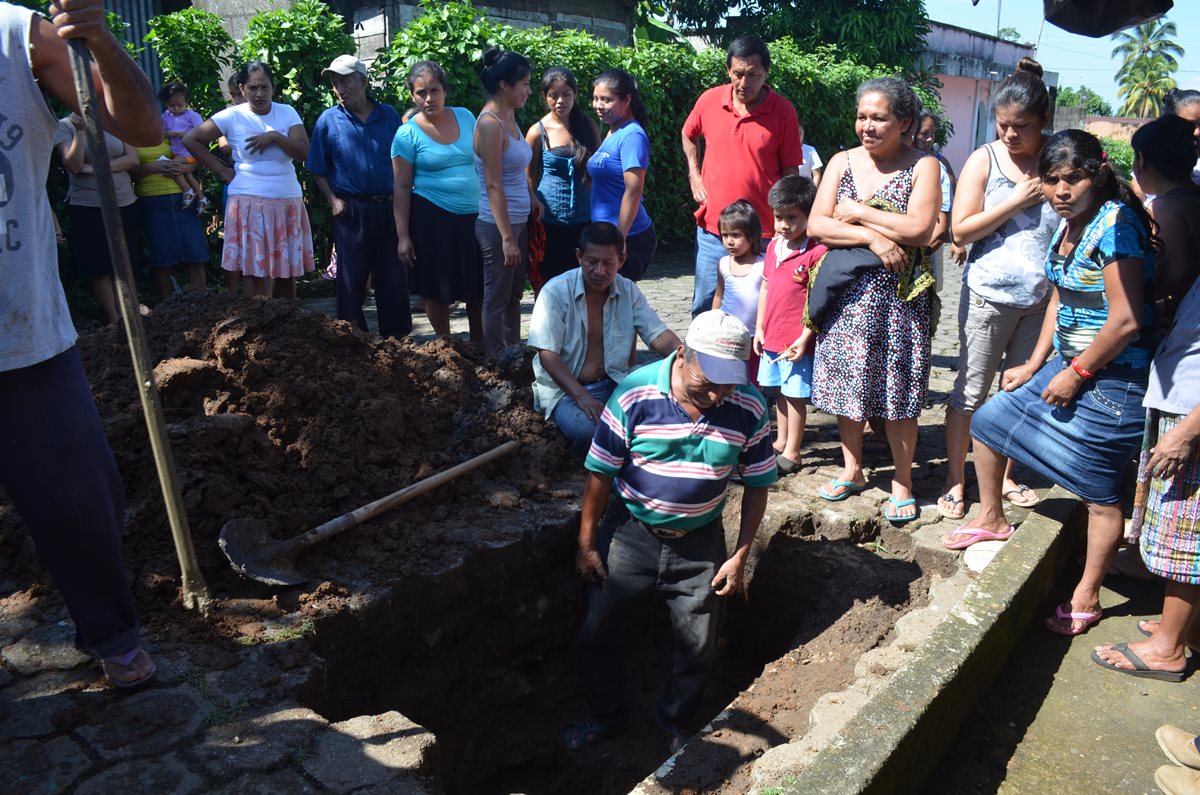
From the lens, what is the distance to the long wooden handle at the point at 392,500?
3.80 meters

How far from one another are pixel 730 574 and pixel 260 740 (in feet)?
5.91

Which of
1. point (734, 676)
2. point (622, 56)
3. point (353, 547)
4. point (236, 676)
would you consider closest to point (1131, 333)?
point (734, 676)

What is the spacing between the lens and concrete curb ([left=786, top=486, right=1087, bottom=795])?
2.83 metres

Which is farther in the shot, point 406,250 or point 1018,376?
point 406,250

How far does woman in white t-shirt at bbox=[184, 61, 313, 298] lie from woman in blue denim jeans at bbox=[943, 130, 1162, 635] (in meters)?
5.09

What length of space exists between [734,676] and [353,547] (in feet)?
7.13

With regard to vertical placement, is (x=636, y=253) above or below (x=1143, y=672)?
above

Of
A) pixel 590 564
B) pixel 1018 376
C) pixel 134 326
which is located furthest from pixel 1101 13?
pixel 134 326

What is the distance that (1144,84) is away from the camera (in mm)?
73188

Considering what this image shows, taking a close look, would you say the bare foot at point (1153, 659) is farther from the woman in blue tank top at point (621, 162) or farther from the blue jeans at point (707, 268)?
the woman in blue tank top at point (621, 162)

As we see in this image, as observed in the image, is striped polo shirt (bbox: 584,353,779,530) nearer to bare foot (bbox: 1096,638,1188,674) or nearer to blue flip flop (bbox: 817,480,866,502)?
blue flip flop (bbox: 817,480,866,502)

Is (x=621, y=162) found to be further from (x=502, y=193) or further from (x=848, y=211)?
(x=848, y=211)

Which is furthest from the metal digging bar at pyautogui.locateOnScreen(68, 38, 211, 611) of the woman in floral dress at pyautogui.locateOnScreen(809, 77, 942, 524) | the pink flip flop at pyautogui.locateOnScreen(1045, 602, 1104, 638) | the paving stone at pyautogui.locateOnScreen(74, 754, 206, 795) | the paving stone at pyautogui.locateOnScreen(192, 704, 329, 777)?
the pink flip flop at pyautogui.locateOnScreen(1045, 602, 1104, 638)

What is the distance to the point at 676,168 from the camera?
13.8m
